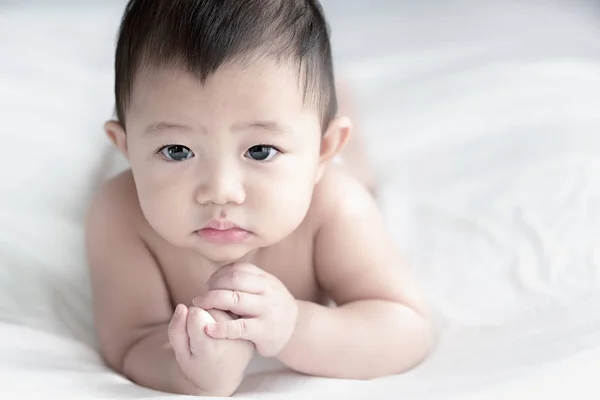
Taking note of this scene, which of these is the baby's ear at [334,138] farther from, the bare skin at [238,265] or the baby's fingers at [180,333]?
the baby's fingers at [180,333]

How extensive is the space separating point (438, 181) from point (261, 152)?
0.57 m

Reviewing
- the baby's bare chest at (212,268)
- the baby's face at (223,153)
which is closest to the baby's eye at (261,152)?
the baby's face at (223,153)

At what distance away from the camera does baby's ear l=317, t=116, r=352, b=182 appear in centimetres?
107

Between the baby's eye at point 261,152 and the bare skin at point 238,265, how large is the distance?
1cm

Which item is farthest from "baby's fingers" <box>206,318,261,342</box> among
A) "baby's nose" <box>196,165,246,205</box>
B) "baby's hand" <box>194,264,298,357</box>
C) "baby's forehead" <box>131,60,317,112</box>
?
"baby's forehead" <box>131,60,317,112</box>

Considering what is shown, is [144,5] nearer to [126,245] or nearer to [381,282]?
[126,245]

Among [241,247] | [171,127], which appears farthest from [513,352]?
[171,127]

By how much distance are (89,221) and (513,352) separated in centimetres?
59

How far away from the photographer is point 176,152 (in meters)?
0.96

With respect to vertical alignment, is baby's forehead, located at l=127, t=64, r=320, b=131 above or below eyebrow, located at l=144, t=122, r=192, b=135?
above

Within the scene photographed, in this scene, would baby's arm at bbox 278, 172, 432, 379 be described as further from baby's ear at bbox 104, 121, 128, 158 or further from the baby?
baby's ear at bbox 104, 121, 128, 158

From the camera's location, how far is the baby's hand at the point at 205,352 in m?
0.91

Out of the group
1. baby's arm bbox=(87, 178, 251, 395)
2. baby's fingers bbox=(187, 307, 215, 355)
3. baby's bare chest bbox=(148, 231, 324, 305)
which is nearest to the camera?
baby's fingers bbox=(187, 307, 215, 355)

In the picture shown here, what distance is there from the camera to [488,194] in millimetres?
1403
